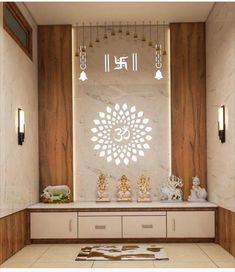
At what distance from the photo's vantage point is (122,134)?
25.1ft

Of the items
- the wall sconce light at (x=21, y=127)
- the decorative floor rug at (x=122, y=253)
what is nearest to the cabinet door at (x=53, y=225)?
the decorative floor rug at (x=122, y=253)

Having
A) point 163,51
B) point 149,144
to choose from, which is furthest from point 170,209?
point 163,51

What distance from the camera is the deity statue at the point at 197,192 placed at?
7293mm

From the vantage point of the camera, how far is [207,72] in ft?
24.5

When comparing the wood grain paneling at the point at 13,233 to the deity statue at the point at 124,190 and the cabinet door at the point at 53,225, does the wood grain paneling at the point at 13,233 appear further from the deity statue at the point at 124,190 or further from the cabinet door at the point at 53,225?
the deity statue at the point at 124,190

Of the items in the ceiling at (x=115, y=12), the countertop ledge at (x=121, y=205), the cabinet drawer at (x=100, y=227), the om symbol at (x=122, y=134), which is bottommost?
the cabinet drawer at (x=100, y=227)

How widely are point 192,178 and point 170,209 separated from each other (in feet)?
3.29

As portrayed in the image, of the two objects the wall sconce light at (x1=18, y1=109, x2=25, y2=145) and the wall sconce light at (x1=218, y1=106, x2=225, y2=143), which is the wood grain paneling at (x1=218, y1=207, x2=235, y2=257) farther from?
the wall sconce light at (x1=18, y1=109, x2=25, y2=145)

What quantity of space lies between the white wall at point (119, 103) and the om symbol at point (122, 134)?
250mm

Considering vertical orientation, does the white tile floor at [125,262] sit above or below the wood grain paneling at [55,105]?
below

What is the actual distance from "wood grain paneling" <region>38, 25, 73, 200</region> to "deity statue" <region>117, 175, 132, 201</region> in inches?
31.5

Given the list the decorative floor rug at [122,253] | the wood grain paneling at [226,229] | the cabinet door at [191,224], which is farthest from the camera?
the cabinet door at [191,224]

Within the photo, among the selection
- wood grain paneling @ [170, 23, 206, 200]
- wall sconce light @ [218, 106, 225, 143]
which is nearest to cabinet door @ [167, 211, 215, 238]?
wood grain paneling @ [170, 23, 206, 200]

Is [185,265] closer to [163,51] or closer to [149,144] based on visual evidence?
[149,144]
